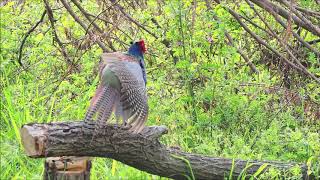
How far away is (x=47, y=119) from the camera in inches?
211

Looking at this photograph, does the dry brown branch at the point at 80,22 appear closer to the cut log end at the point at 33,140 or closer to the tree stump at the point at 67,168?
the tree stump at the point at 67,168

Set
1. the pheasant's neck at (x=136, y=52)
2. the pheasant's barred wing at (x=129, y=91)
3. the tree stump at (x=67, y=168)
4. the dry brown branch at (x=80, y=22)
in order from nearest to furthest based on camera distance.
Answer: the tree stump at (x=67, y=168)
the pheasant's barred wing at (x=129, y=91)
the pheasant's neck at (x=136, y=52)
the dry brown branch at (x=80, y=22)

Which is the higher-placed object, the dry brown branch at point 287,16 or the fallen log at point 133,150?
the dry brown branch at point 287,16

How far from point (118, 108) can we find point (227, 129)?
1.87m

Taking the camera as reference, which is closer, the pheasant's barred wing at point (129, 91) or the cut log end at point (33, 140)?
the cut log end at point (33, 140)

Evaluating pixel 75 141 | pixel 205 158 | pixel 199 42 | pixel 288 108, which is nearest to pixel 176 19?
pixel 199 42

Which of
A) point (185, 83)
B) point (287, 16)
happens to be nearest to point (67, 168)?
point (185, 83)

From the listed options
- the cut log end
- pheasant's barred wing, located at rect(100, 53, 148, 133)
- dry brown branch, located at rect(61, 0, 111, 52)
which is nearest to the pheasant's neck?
pheasant's barred wing, located at rect(100, 53, 148, 133)

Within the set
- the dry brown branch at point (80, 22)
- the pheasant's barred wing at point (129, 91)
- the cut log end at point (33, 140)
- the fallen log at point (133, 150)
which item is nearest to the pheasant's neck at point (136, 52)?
the pheasant's barred wing at point (129, 91)

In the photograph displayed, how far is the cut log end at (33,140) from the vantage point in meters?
4.07

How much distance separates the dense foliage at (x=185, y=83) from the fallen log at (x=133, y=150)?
40 centimetres

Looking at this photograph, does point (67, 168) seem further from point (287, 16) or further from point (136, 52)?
point (287, 16)

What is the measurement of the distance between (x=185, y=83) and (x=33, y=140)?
8.83 ft

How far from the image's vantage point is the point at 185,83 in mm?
6590
